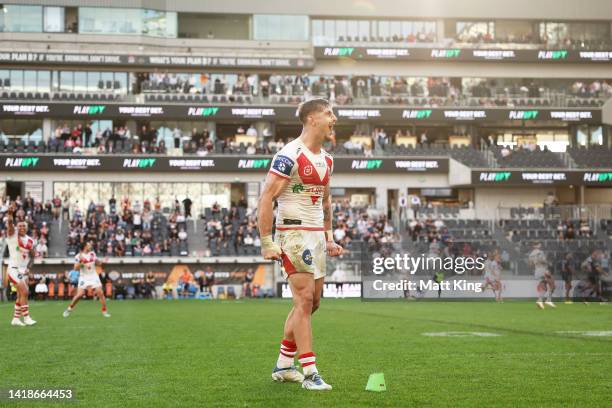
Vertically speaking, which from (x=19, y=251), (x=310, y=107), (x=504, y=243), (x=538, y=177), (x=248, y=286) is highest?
(x=538, y=177)

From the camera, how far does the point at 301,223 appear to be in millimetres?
8938

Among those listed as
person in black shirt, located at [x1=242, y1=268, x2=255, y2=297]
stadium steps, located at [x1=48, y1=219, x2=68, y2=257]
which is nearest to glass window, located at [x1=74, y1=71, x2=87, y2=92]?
stadium steps, located at [x1=48, y1=219, x2=68, y2=257]

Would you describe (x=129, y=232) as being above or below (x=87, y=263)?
above

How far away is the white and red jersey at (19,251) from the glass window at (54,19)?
43.7 m

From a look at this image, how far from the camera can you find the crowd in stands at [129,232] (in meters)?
47.3

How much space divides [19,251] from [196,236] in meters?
30.7

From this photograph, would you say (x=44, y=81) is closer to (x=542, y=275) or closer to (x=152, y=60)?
(x=152, y=60)

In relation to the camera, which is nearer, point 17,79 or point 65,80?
point 17,79

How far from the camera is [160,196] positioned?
5872cm

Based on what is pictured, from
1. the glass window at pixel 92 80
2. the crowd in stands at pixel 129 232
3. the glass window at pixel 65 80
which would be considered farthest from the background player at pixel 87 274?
the glass window at pixel 65 80

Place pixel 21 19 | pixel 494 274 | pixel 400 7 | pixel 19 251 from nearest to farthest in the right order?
pixel 19 251, pixel 494 274, pixel 21 19, pixel 400 7

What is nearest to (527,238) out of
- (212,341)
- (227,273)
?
(227,273)

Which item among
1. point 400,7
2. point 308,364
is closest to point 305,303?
point 308,364

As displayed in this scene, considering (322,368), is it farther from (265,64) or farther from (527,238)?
(265,64)
